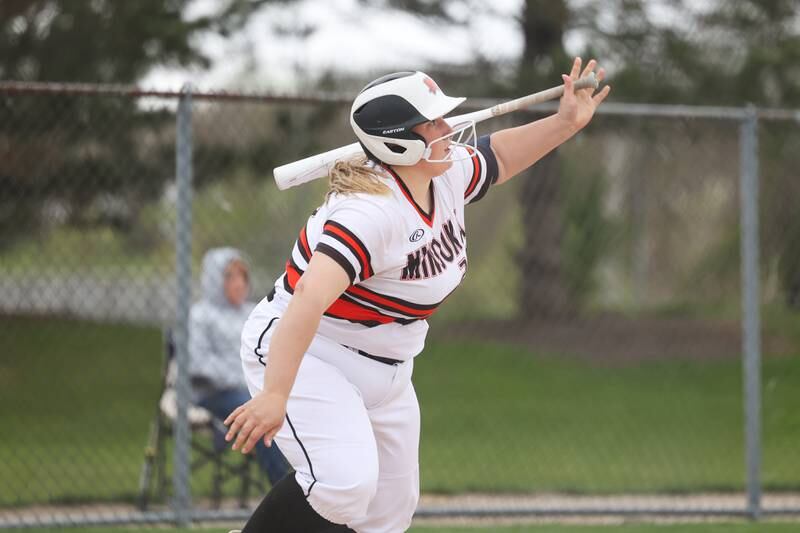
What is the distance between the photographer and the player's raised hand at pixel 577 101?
3.78m

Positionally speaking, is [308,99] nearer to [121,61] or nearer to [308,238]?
[308,238]

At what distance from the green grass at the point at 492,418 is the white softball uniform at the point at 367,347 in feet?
11.1

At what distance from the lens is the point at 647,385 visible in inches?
425

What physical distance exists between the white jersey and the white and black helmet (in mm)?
87

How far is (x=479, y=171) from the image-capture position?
3816mm

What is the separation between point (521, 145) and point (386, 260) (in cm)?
94

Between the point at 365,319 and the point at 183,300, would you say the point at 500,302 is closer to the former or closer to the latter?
the point at 183,300

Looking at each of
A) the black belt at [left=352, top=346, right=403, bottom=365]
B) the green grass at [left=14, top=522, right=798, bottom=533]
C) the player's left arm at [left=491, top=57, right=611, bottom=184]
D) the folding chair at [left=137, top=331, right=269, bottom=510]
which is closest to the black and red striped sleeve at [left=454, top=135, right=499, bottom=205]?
the player's left arm at [left=491, top=57, right=611, bottom=184]

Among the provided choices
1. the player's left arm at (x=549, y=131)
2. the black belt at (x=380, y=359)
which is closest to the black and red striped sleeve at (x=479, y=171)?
the player's left arm at (x=549, y=131)

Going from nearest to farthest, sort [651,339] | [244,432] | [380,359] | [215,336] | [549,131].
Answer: [244,432]
[380,359]
[549,131]
[215,336]
[651,339]

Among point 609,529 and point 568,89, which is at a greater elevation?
point 568,89

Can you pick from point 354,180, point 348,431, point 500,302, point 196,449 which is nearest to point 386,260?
point 354,180

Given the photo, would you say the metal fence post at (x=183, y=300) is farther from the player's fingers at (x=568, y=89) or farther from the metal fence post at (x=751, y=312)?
the metal fence post at (x=751, y=312)

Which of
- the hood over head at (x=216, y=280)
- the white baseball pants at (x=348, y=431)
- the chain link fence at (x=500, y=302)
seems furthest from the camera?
the chain link fence at (x=500, y=302)
